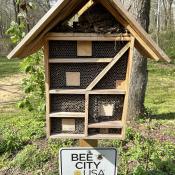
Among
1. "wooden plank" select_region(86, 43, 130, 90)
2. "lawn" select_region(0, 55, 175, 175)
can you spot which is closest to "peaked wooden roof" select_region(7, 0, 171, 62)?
"wooden plank" select_region(86, 43, 130, 90)

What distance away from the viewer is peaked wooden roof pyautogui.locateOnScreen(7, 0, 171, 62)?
8.04 feet

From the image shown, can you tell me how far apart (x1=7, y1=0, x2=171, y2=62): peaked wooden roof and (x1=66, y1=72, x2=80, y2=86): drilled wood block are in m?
0.33

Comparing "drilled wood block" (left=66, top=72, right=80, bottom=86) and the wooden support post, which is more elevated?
"drilled wood block" (left=66, top=72, right=80, bottom=86)

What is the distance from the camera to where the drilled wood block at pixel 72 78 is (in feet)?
8.95

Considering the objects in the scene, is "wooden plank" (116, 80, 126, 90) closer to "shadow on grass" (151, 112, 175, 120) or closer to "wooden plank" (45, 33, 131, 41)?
"wooden plank" (45, 33, 131, 41)

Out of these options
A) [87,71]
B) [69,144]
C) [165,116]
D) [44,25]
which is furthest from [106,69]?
[165,116]

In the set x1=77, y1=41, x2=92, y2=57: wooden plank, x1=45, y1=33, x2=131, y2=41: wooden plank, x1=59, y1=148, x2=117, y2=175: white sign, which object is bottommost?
x1=59, y1=148, x2=117, y2=175: white sign

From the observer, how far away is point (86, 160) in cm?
294

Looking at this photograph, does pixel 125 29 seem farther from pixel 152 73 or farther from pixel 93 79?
pixel 152 73

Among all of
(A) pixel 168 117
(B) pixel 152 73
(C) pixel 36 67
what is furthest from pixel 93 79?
(B) pixel 152 73

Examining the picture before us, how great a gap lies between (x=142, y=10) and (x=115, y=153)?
3.70 m

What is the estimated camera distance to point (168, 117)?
7.10 metres

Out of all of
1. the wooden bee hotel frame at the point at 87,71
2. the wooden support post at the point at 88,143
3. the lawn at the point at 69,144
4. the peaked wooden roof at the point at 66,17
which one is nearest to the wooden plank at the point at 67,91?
the wooden bee hotel frame at the point at 87,71

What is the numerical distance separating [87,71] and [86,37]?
28 centimetres
